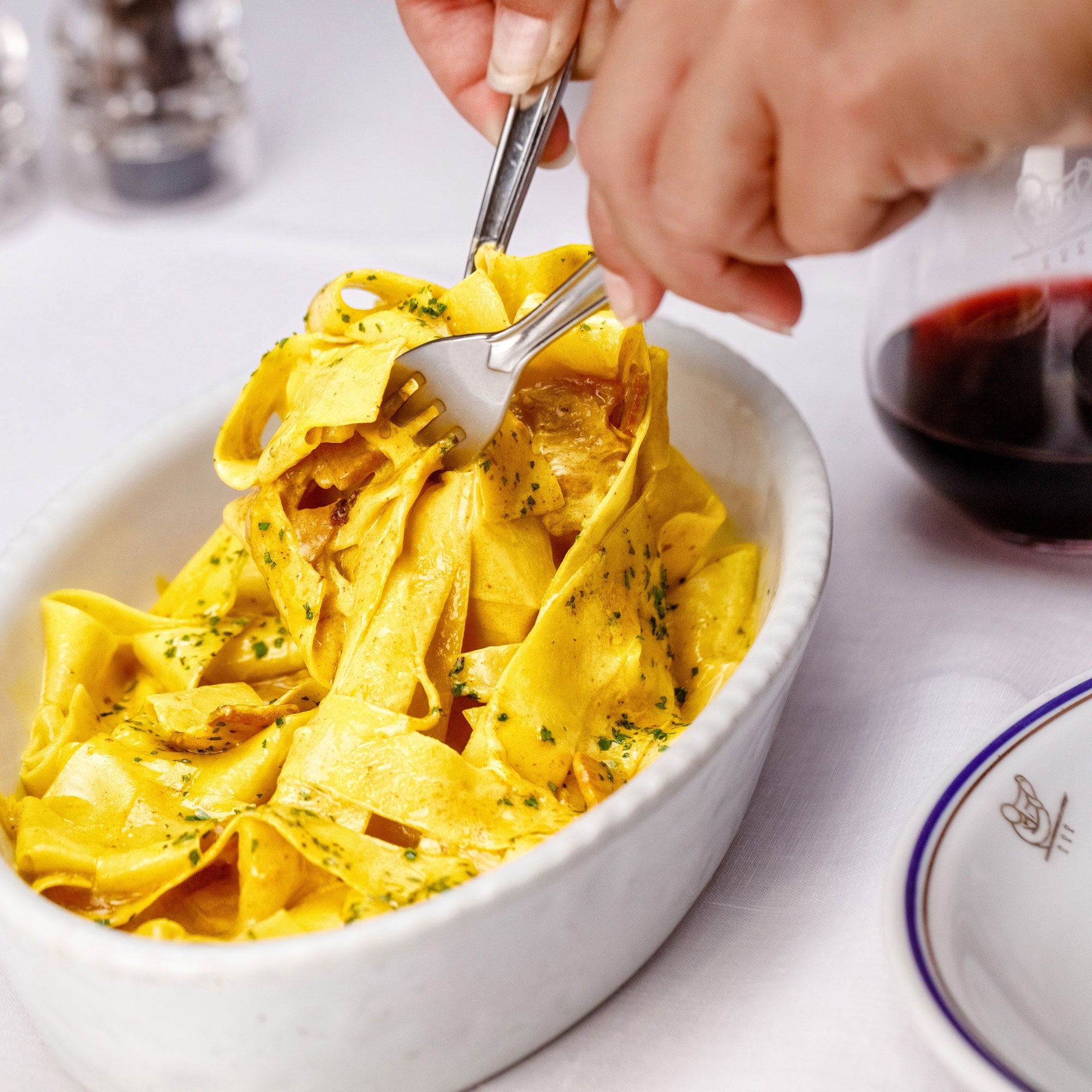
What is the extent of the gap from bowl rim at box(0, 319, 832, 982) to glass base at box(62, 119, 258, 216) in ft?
3.00

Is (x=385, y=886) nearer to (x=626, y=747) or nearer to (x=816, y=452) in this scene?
(x=626, y=747)

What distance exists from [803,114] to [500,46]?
50cm

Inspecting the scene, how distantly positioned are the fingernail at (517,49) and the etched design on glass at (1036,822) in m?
0.65

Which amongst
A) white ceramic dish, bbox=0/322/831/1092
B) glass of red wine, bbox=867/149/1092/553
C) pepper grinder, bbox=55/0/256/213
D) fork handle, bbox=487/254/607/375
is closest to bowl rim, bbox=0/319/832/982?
white ceramic dish, bbox=0/322/831/1092

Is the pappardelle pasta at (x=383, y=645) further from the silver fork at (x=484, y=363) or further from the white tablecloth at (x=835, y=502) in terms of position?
the white tablecloth at (x=835, y=502)

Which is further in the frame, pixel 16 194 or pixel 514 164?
pixel 16 194

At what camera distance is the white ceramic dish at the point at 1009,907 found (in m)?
0.61

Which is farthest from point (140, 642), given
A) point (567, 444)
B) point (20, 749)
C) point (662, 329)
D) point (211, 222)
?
point (211, 222)

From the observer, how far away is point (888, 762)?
0.95 meters

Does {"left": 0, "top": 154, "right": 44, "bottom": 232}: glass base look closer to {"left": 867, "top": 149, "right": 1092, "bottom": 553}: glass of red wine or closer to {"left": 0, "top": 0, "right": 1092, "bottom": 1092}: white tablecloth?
{"left": 0, "top": 0, "right": 1092, "bottom": 1092}: white tablecloth

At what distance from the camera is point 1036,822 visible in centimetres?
74

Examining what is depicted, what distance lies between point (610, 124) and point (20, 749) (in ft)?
1.96

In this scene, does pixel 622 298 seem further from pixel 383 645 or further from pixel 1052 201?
pixel 1052 201

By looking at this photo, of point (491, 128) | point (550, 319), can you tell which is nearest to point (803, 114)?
point (550, 319)
